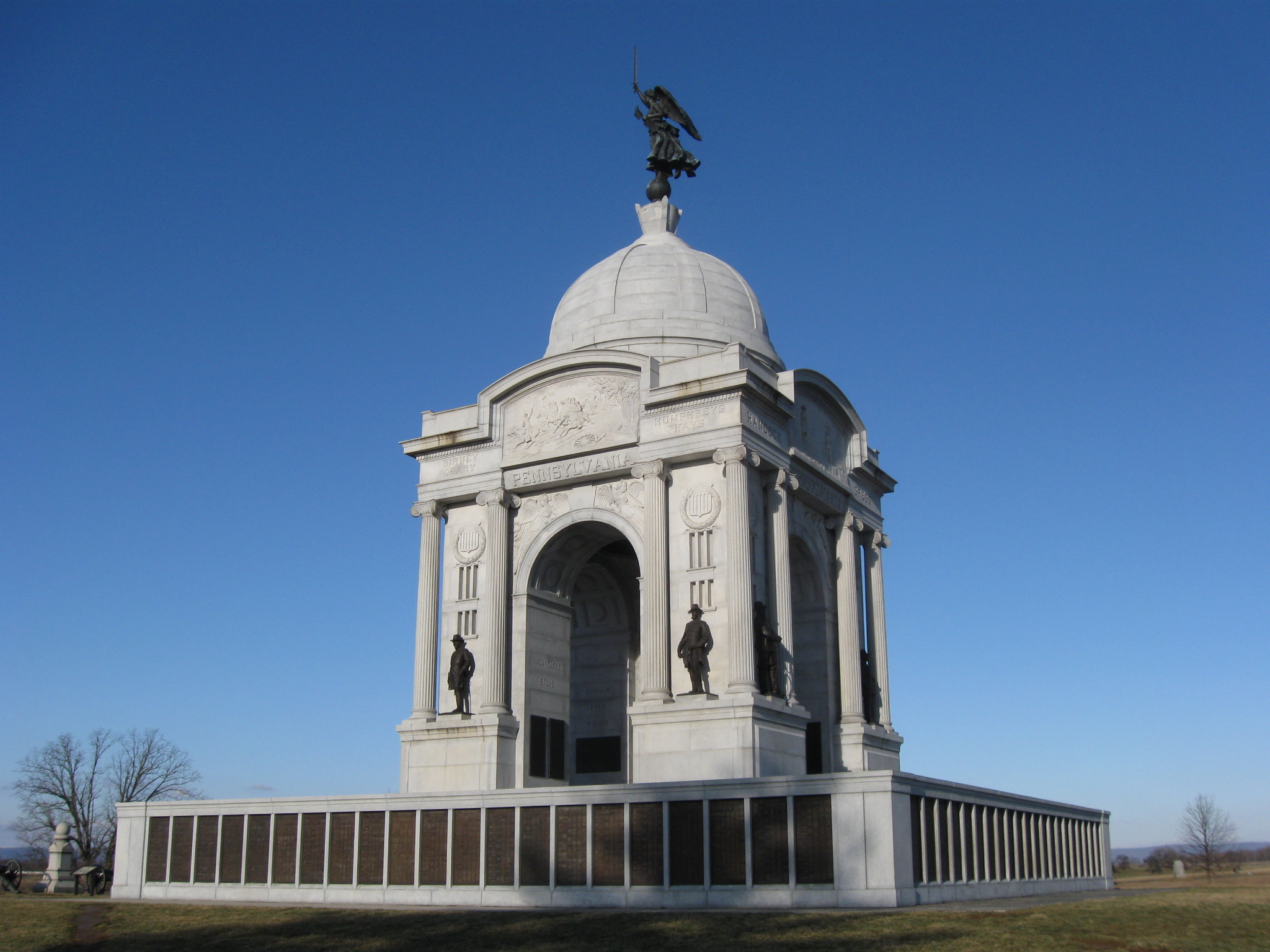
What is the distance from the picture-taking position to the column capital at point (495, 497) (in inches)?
1464

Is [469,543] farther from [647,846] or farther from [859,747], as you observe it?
[647,846]

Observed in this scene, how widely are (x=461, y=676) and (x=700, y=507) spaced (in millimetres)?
8377

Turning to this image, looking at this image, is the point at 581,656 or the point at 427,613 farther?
the point at 581,656

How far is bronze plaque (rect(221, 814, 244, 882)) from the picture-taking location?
30734 mm

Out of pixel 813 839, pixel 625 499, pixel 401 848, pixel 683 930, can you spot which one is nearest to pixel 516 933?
pixel 683 930

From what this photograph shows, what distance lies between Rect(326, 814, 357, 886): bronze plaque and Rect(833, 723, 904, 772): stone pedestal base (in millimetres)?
14836

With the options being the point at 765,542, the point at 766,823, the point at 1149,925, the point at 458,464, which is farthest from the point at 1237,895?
the point at 458,464

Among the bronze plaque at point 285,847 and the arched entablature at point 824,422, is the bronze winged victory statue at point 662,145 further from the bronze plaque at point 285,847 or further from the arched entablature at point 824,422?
the bronze plaque at point 285,847

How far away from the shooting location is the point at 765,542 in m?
34.7

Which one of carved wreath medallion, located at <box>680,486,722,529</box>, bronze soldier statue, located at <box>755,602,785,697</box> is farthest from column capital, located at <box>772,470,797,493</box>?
bronze soldier statue, located at <box>755,602,785,697</box>

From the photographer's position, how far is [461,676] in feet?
116

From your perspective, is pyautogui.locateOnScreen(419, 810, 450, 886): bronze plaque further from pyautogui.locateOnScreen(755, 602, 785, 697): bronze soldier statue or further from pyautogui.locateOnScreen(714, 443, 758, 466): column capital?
pyautogui.locateOnScreen(714, 443, 758, 466): column capital

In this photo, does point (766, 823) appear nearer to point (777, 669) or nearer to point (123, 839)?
point (777, 669)

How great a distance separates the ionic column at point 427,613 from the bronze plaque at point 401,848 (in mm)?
7120
